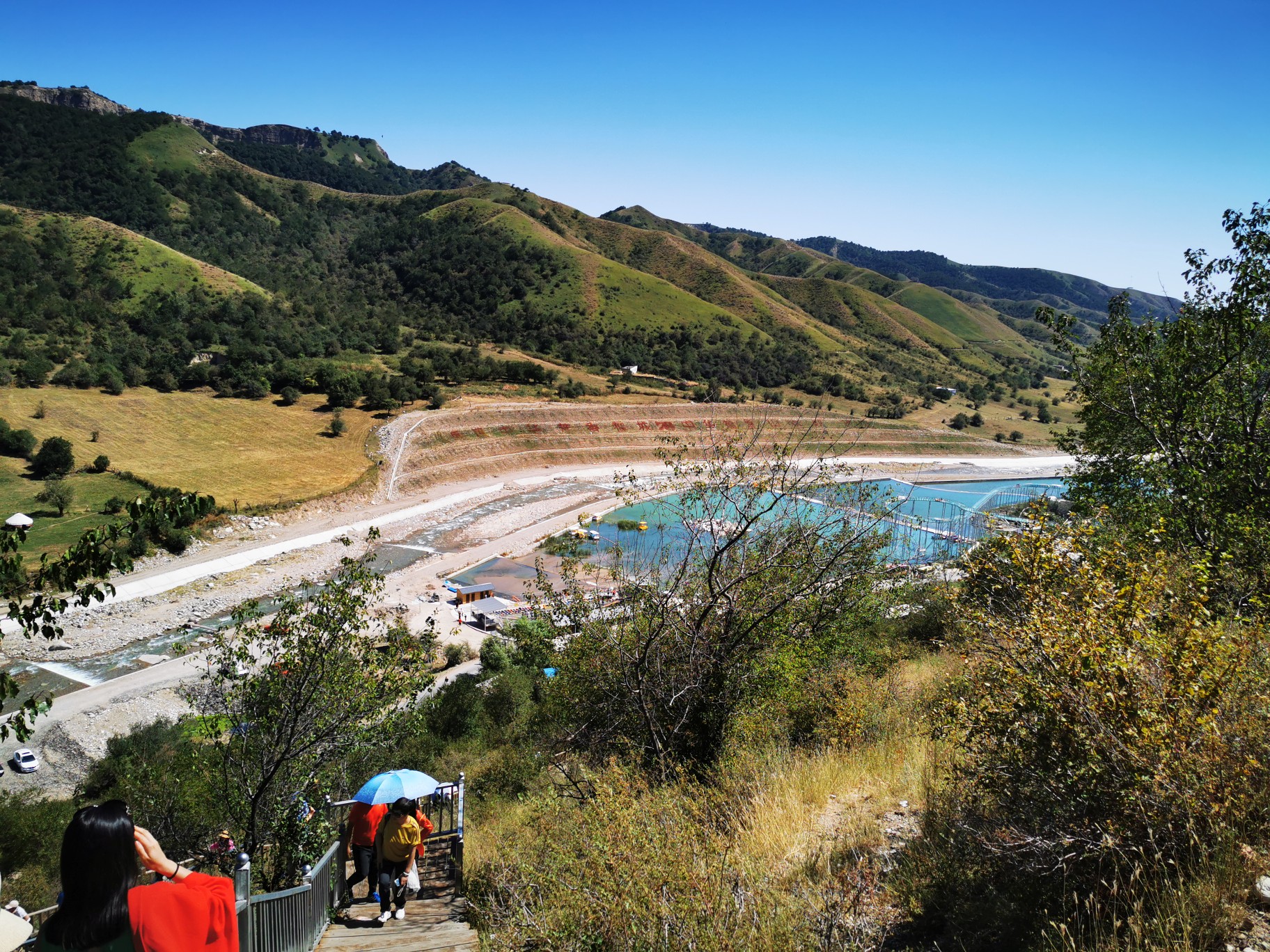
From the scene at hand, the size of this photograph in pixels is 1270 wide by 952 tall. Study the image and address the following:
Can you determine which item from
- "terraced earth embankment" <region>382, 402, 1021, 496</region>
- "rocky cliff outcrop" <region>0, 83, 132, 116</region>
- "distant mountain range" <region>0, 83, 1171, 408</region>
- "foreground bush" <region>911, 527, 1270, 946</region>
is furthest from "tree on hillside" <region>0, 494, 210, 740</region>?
"rocky cliff outcrop" <region>0, 83, 132, 116</region>

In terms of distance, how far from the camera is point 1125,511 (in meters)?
10.7

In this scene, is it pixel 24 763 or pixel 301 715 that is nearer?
pixel 301 715

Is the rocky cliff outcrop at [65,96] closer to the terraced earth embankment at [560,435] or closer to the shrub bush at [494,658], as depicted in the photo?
the terraced earth embankment at [560,435]

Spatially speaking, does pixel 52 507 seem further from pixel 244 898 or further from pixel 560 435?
pixel 244 898

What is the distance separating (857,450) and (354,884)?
7367 centimetres

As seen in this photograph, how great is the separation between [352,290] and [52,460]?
3673 inches

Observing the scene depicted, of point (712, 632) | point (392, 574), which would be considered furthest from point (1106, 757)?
point (392, 574)

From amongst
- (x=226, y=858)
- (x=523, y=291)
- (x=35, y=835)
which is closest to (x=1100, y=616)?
(x=226, y=858)

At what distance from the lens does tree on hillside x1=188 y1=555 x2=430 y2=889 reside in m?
7.95

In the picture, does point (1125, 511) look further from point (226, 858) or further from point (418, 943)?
point (226, 858)

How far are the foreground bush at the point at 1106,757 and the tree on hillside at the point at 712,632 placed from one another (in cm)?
338

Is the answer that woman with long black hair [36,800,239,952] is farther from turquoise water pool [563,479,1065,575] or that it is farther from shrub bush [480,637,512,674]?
shrub bush [480,637,512,674]

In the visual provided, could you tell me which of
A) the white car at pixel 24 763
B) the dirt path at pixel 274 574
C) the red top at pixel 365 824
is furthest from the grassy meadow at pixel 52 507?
the red top at pixel 365 824

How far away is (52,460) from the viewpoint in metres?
39.3
